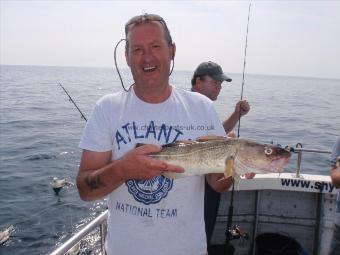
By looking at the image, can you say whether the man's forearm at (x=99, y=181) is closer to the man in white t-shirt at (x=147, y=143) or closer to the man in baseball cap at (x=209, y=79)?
the man in white t-shirt at (x=147, y=143)

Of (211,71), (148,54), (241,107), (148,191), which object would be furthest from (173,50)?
(241,107)

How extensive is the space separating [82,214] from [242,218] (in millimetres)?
7853

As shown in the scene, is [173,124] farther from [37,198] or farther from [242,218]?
[37,198]

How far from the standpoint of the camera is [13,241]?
35.1ft

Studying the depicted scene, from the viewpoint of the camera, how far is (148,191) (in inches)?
104

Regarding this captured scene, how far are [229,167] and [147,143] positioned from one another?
68 cm

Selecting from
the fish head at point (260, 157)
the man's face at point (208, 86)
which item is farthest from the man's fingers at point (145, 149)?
the man's face at point (208, 86)

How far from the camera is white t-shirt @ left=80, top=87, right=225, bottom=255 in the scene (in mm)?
2621

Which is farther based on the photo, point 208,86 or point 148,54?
point 208,86

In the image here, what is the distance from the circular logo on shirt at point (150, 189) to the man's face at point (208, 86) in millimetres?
2947

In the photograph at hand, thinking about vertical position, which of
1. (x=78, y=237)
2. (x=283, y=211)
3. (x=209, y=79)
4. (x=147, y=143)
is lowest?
(x=283, y=211)

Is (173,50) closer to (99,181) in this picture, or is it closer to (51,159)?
(99,181)

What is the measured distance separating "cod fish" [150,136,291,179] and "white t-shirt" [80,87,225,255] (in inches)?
3.0

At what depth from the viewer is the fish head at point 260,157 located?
9.64ft
